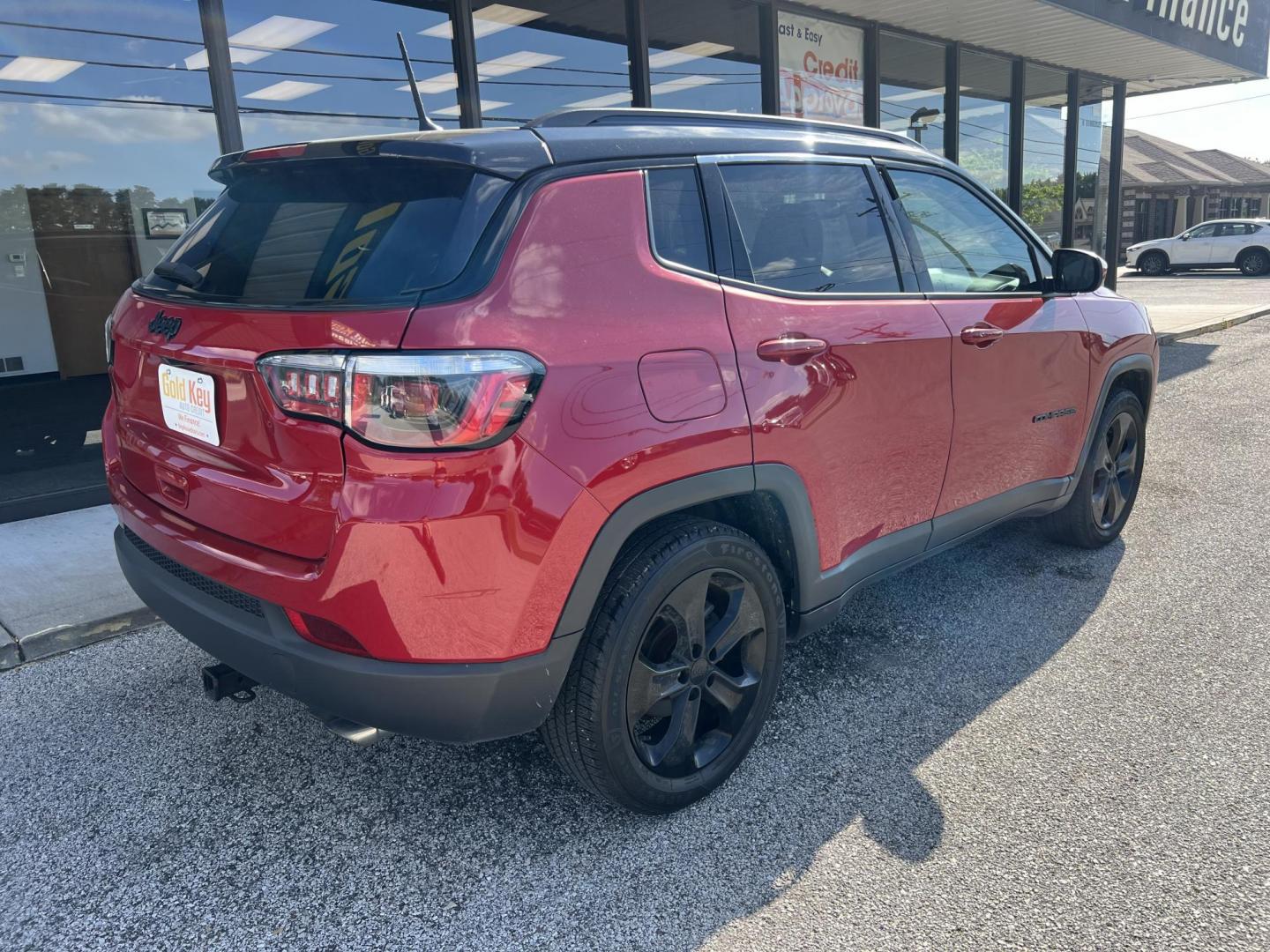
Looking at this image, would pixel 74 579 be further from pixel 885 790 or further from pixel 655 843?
pixel 885 790

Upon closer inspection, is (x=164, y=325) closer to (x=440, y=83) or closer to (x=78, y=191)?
(x=440, y=83)

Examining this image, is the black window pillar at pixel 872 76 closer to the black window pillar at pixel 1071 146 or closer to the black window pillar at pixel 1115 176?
the black window pillar at pixel 1071 146

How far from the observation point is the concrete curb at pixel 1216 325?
38.9 feet

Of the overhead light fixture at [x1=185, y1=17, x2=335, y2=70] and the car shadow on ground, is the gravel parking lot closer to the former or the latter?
the overhead light fixture at [x1=185, y1=17, x2=335, y2=70]

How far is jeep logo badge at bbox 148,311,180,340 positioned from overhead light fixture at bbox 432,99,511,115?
534cm

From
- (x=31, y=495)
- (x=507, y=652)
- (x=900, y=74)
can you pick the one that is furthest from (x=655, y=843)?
(x=900, y=74)

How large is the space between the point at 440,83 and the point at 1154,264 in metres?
26.6

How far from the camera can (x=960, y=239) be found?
3.44 meters

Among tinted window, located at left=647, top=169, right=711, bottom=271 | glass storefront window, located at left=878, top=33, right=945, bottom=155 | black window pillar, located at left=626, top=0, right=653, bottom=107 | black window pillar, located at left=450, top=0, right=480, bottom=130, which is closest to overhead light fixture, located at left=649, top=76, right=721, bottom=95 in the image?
black window pillar, located at left=626, top=0, right=653, bottom=107

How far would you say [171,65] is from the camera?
6.59 meters

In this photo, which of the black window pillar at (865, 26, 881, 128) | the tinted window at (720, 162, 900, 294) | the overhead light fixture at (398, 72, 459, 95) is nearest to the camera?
the tinted window at (720, 162, 900, 294)

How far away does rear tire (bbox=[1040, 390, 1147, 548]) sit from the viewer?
13.8 feet

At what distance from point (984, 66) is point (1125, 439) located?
9.48m

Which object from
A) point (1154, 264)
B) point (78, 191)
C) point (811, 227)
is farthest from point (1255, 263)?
point (811, 227)
